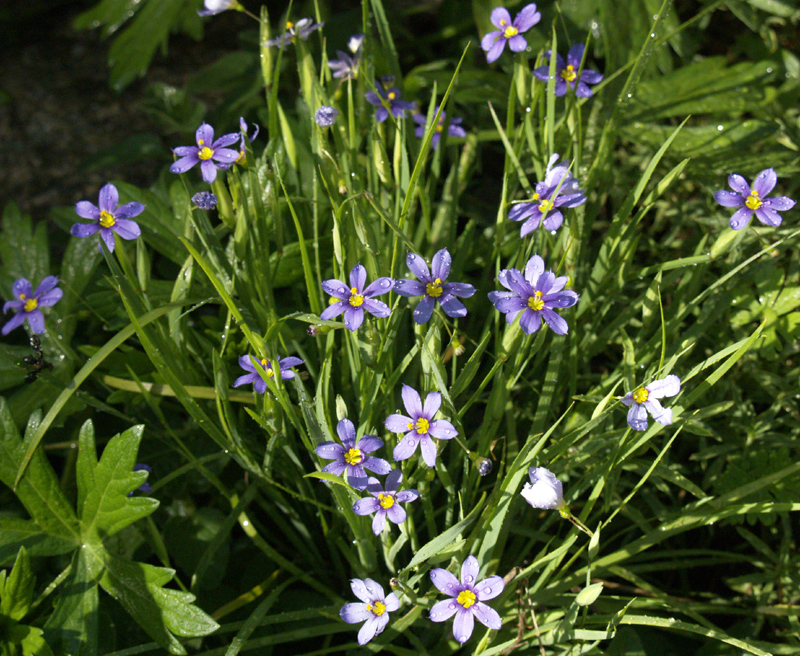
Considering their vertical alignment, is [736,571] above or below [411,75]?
below

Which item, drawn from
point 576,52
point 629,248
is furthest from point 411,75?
point 629,248

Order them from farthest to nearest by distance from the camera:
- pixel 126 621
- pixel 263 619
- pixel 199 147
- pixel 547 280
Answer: pixel 126 621, pixel 199 147, pixel 263 619, pixel 547 280

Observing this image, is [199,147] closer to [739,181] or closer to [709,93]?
[739,181]

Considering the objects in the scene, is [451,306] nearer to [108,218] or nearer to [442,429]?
[442,429]

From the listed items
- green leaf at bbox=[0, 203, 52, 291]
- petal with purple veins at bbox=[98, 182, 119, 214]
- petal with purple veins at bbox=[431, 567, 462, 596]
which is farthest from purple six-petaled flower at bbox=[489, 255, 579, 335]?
green leaf at bbox=[0, 203, 52, 291]

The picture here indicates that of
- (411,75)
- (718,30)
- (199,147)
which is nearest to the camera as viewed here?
(199,147)

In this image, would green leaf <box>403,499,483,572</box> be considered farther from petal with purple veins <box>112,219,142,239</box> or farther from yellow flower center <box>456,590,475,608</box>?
petal with purple veins <box>112,219,142,239</box>

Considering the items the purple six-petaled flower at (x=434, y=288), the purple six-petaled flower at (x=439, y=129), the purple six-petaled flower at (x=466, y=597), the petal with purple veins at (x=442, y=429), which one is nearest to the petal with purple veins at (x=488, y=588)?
the purple six-petaled flower at (x=466, y=597)
